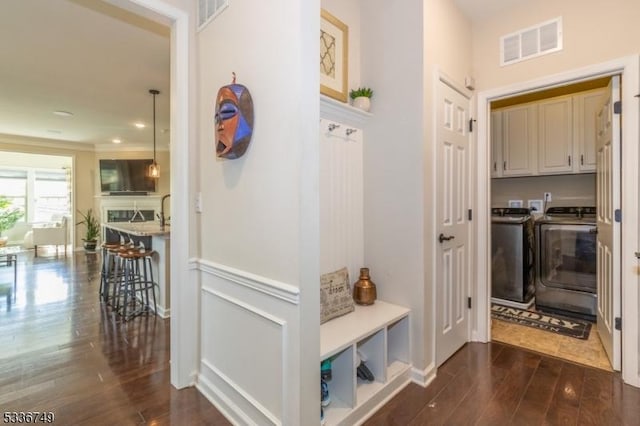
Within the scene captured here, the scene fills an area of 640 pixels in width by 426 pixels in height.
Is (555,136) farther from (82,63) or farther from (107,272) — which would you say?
(107,272)

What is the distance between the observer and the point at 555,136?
348cm

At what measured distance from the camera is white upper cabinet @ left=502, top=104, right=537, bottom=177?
11.9ft

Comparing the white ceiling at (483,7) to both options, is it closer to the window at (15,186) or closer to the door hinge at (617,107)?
the door hinge at (617,107)

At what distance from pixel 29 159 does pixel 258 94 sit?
9.88 metres

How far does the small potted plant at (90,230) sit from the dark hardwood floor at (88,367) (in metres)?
3.95

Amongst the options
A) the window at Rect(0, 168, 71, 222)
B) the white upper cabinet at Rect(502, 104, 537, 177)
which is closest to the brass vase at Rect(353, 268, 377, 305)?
the white upper cabinet at Rect(502, 104, 537, 177)

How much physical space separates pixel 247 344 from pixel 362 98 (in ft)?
5.86

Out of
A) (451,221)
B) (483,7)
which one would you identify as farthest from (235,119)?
(483,7)

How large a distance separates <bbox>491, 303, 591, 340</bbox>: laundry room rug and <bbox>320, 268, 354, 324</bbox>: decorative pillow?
205cm

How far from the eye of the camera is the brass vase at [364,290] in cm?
221

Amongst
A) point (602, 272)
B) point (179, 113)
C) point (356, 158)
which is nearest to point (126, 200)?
point (179, 113)

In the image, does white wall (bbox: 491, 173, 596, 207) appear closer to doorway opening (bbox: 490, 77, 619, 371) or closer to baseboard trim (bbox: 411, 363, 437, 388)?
doorway opening (bbox: 490, 77, 619, 371)

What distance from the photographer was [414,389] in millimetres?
2010

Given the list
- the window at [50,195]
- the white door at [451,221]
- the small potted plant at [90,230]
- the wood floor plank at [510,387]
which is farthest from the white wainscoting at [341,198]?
the window at [50,195]
